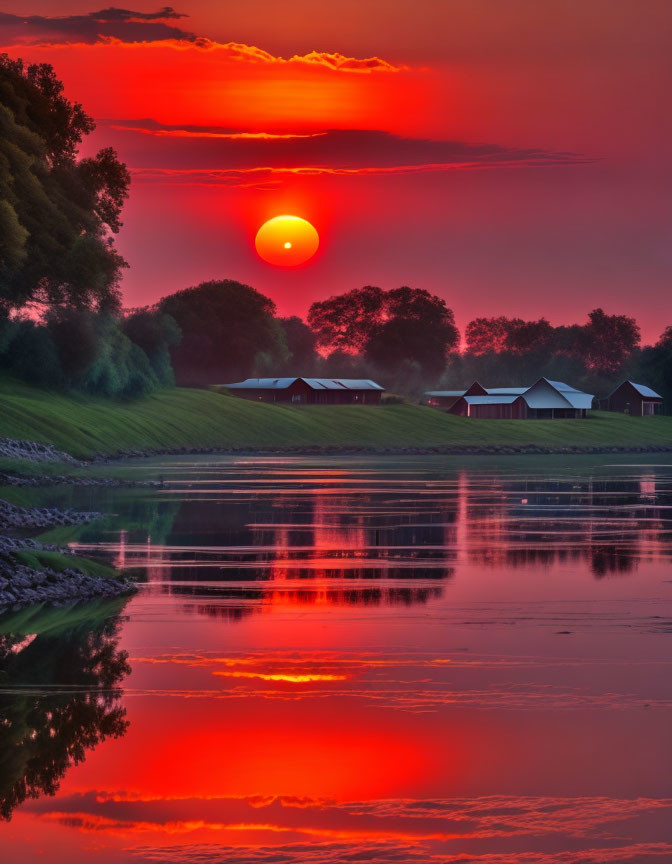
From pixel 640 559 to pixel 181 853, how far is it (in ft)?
69.3

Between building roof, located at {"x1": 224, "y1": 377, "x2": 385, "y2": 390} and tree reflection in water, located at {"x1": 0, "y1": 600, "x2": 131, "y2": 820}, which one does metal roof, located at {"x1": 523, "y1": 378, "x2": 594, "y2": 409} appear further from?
tree reflection in water, located at {"x1": 0, "y1": 600, "x2": 131, "y2": 820}

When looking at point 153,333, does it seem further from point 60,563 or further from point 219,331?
point 60,563

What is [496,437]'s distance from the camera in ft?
468

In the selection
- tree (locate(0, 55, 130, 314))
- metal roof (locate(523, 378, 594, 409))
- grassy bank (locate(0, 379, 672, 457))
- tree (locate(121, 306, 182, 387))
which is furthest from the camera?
metal roof (locate(523, 378, 594, 409))

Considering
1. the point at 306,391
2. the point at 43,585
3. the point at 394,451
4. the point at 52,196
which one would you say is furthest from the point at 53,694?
the point at 306,391

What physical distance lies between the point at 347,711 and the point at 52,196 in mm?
75262

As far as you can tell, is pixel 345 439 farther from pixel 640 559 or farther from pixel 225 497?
pixel 640 559

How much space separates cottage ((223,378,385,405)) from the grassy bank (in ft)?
93.6

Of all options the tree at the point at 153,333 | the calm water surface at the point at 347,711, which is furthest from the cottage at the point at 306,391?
the calm water surface at the point at 347,711

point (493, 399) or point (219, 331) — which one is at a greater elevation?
point (219, 331)

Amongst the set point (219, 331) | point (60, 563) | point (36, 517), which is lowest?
point (60, 563)

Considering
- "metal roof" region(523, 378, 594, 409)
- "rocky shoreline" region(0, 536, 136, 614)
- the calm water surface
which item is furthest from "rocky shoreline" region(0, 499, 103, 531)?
"metal roof" region(523, 378, 594, 409)

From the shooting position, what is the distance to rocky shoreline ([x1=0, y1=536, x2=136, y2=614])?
21.8 m

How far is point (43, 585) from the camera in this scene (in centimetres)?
2266
